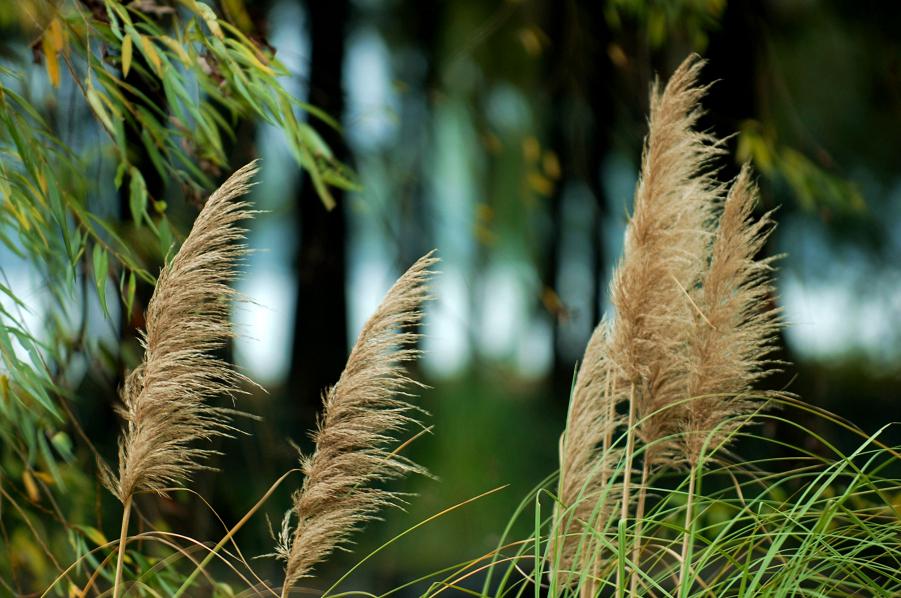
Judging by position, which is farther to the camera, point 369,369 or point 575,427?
point 575,427

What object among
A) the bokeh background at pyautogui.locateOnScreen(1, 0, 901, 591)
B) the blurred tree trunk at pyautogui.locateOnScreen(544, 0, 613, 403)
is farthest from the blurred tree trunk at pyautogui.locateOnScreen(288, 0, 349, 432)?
the blurred tree trunk at pyautogui.locateOnScreen(544, 0, 613, 403)

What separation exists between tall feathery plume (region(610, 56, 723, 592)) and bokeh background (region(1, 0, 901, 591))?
6.34 ft

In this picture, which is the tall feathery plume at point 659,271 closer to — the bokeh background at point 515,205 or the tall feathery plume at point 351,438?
the tall feathery plume at point 351,438

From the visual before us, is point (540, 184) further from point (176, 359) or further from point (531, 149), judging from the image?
point (176, 359)

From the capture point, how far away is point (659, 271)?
55.4 inches

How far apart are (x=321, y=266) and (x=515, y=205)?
29.0 inches

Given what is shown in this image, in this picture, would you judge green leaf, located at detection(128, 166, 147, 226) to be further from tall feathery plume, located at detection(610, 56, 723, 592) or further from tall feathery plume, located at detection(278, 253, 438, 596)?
tall feathery plume, located at detection(610, 56, 723, 592)

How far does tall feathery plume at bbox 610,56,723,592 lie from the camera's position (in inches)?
55.8

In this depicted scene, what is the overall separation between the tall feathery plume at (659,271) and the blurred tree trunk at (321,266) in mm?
2096

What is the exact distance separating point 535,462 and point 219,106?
163cm

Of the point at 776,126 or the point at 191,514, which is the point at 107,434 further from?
the point at 776,126

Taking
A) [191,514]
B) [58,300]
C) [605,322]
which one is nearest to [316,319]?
[191,514]

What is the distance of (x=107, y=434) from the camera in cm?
306

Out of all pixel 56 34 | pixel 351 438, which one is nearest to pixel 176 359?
pixel 351 438
